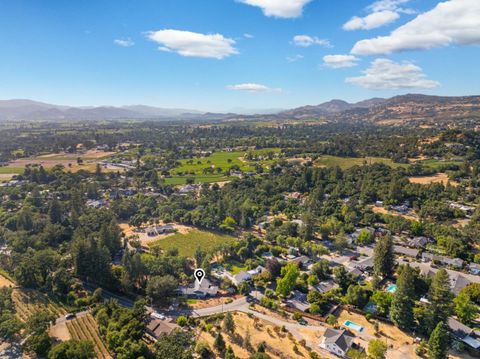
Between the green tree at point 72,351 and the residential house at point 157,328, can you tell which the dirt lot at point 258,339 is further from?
the green tree at point 72,351

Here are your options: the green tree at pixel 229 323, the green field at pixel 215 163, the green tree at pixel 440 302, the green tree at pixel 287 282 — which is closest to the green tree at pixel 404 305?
the green tree at pixel 440 302

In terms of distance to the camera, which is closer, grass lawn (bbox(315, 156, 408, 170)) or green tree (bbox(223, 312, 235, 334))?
green tree (bbox(223, 312, 235, 334))

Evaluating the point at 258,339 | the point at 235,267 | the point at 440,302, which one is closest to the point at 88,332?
the point at 258,339

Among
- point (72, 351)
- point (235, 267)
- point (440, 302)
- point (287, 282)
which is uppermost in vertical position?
point (72, 351)

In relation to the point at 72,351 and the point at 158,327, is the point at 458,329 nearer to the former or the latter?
the point at 158,327

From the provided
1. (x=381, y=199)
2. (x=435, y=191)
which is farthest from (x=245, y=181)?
(x=435, y=191)

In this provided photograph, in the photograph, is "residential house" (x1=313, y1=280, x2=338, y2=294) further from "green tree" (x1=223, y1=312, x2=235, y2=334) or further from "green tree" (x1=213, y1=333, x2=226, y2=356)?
"green tree" (x1=213, y1=333, x2=226, y2=356)

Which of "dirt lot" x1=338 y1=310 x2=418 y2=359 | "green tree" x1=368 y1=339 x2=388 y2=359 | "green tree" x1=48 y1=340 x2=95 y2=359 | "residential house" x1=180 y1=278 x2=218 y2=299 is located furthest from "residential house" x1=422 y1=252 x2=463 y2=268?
"green tree" x1=48 y1=340 x2=95 y2=359
